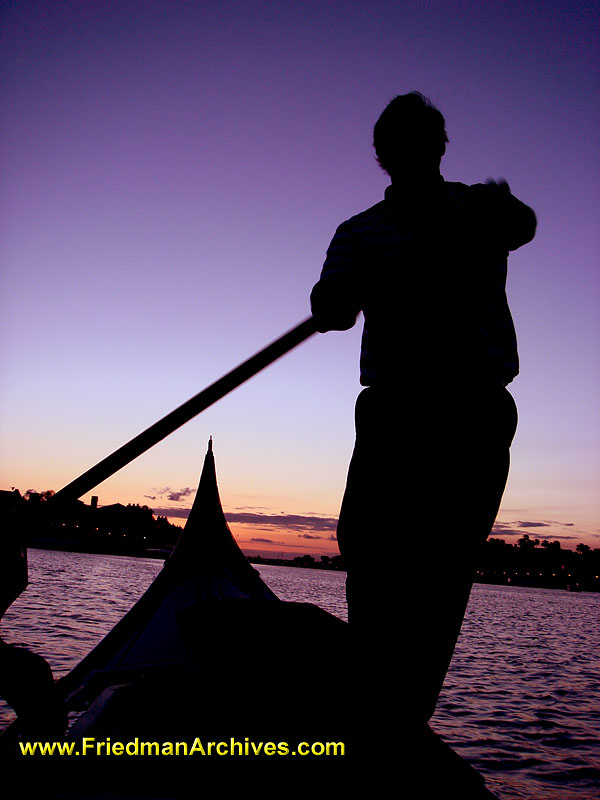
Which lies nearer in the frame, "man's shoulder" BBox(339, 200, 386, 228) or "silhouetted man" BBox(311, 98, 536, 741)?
"silhouetted man" BBox(311, 98, 536, 741)

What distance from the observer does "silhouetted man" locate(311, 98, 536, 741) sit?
122 cm

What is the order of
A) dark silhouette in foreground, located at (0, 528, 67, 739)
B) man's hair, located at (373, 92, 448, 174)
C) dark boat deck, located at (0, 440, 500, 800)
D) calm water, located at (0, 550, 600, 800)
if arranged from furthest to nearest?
calm water, located at (0, 550, 600, 800), dark silhouette in foreground, located at (0, 528, 67, 739), man's hair, located at (373, 92, 448, 174), dark boat deck, located at (0, 440, 500, 800)

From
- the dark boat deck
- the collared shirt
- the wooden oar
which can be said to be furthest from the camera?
the wooden oar

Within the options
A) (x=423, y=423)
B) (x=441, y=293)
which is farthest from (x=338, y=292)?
(x=423, y=423)

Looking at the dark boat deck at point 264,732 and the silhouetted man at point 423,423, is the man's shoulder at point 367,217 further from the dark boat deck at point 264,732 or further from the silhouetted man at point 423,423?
the dark boat deck at point 264,732

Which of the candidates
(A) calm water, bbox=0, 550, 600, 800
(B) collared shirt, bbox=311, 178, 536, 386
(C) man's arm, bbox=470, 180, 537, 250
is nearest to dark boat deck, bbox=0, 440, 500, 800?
(B) collared shirt, bbox=311, 178, 536, 386

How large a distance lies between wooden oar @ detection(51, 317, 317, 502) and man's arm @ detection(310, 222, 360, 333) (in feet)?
0.92

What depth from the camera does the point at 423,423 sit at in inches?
50.1

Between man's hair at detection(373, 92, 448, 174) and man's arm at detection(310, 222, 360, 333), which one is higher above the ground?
man's hair at detection(373, 92, 448, 174)

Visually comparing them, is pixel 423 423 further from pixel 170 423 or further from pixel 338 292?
pixel 170 423

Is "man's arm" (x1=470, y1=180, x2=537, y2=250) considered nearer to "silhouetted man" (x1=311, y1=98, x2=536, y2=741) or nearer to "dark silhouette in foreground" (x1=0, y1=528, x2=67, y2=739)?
"silhouetted man" (x1=311, y1=98, x2=536, y2=741)

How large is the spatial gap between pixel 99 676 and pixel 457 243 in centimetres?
620

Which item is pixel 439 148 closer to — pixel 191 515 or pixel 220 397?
pixel 220 397

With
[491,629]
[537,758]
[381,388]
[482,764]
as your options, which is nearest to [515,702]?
[537,758]
